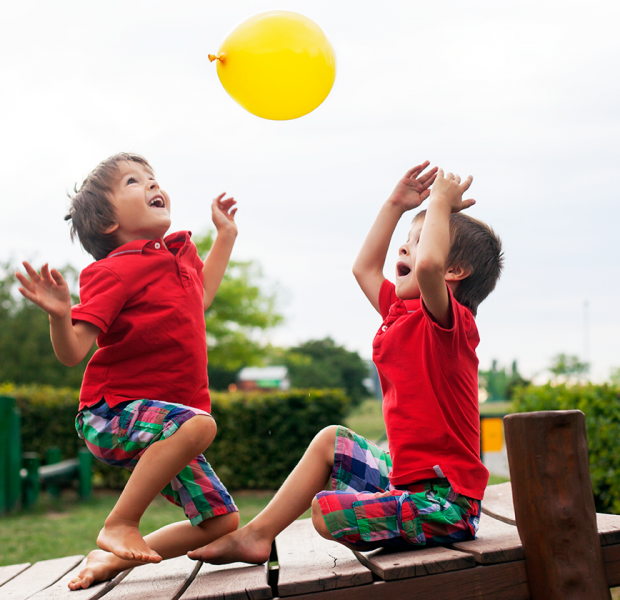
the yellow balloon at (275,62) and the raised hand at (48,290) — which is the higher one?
the yellow balloon at (275,62)

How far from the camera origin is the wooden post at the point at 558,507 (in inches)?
77.0

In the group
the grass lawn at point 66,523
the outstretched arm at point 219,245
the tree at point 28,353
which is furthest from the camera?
the tree at point 28,353

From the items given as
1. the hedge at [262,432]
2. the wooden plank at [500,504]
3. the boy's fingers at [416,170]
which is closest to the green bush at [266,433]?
the hedge at [262,432]

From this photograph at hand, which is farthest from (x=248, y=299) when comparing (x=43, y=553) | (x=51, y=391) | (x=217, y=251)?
(x=217, y=251)

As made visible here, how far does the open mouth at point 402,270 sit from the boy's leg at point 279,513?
0.65 meters

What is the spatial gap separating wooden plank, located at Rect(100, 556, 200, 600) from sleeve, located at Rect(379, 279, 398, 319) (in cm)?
126

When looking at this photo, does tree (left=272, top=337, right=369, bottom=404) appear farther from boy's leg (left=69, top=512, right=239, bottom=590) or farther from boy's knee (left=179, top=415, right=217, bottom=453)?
boy's knee (left=179, top=415, right=217, bottom=453)

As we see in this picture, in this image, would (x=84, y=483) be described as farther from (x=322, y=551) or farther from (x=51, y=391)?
(x=322, y=551)

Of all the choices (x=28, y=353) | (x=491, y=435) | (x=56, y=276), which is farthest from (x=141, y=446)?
(x=28, y=353)

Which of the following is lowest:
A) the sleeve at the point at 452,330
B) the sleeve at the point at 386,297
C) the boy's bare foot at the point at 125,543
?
the boy's bare foot at the point at 125,543

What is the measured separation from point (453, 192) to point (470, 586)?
1.34 m

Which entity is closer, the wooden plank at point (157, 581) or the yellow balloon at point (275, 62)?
the wooden plank at point (157, 581)

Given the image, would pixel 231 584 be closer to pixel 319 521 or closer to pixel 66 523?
pixel 319 521

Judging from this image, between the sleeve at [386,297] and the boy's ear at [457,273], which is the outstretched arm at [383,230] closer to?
the sleeve at [386,297]
